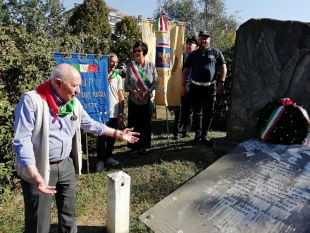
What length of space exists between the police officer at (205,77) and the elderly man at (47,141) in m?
2.62

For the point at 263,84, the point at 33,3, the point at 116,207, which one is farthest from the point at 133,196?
the point at 33,3

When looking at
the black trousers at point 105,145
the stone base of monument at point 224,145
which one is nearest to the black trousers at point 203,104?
the stone base of monument at point 224,145

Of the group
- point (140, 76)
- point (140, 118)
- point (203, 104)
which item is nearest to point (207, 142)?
point (203, 104)

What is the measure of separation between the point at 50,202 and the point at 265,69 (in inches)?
140

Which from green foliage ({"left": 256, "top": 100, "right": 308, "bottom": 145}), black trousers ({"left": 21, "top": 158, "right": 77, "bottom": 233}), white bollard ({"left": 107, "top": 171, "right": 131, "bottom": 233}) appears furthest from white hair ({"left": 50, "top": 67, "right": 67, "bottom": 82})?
green foliage ({"left": 256, "top": 100, "right": 308, "bottom": 145})

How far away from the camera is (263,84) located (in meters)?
4.43

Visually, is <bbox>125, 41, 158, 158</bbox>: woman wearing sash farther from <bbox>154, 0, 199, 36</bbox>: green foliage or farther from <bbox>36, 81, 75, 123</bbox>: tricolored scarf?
<bbox>154, 0, 199, 36</bbox>: green foliage

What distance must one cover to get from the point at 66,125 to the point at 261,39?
3.36 metres

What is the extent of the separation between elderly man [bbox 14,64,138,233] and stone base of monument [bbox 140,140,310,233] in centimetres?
113

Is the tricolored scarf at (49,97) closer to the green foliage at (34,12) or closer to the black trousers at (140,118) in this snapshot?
the black trousers at (140,118)

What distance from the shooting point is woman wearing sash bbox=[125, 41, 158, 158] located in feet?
15.0

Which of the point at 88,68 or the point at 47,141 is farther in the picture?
the point at 88,68

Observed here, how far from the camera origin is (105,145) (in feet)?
15.9

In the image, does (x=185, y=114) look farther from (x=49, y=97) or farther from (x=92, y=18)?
(x=92, y=18)
